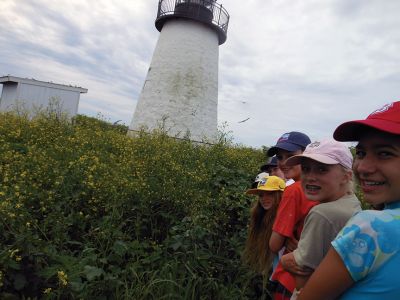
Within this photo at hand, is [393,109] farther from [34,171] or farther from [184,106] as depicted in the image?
[184,106]

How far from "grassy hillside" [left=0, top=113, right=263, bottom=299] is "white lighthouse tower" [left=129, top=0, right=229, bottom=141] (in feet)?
20.9

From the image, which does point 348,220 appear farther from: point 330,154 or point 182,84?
point 182,84

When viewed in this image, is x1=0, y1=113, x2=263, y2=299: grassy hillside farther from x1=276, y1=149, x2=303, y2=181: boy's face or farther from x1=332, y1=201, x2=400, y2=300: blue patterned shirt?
x1=332, y1=201, x2=400, y2=300: blue patterned shirt

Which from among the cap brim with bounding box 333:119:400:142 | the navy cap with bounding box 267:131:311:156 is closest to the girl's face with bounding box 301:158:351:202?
the cap brim with bounding box 333:119:400:142

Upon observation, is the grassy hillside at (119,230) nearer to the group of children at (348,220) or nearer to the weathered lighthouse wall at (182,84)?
the group of children at (348,220)

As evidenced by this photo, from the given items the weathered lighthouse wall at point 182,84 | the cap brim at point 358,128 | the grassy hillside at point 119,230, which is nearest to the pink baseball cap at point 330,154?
the cap brim at point 358,128

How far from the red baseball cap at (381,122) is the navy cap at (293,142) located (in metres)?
1.56

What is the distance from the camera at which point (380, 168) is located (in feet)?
3.71

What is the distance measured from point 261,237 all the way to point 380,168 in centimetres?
169

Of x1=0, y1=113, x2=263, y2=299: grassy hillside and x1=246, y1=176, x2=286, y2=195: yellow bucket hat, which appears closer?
x1=0, y1=113, x2=263, y2=299: grassy hillside

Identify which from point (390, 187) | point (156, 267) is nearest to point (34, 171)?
point (156, 267)

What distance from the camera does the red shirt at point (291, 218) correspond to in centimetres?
205

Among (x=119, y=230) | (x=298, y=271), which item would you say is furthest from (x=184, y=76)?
(x=298, y=271)

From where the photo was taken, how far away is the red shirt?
2051 mm
